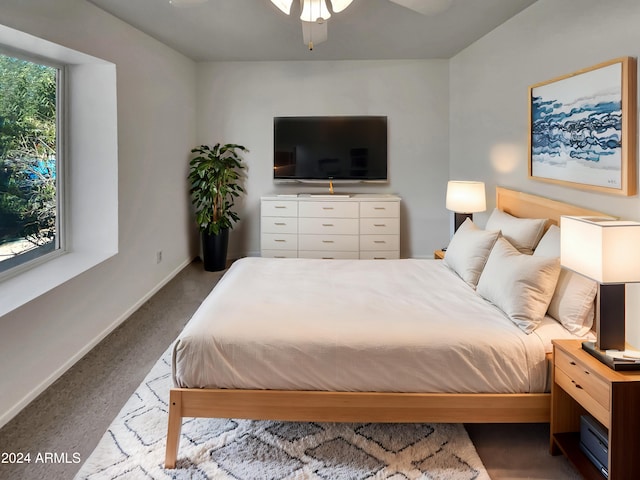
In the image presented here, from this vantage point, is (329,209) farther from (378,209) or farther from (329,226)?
(378,209)

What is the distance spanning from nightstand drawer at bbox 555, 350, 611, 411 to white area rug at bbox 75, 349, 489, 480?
0.55 metres

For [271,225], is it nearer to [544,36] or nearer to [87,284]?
[87,284]

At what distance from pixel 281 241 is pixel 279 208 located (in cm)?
40

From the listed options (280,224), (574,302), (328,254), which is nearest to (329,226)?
(328,254)

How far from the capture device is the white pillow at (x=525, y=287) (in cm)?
216

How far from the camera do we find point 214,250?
17.2 feet

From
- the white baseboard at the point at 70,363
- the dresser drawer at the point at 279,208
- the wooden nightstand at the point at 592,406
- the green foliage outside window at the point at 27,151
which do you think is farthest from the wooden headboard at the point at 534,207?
the green foliage outside window at the point at 27,151

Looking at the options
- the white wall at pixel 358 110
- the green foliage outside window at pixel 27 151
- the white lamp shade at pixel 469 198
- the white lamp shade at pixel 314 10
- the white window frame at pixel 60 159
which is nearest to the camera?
the white lamp shade at pixel 314 10

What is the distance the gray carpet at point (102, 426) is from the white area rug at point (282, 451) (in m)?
0.09

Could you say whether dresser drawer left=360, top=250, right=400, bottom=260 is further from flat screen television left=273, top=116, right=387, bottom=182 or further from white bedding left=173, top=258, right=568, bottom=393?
white bedding left=173, top=258, right=568, bottom=393

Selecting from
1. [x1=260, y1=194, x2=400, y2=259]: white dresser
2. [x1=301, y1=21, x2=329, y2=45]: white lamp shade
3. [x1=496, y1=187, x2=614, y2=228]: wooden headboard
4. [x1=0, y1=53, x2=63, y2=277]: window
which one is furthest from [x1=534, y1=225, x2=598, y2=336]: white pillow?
[x1=0, y1=53, x2=63, y2=277]: window

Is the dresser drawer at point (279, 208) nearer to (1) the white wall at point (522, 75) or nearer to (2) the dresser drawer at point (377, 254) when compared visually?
(2) the dresser drawer at point (377, 254)

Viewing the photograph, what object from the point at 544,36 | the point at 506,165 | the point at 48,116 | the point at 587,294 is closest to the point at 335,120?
the point at 506,165

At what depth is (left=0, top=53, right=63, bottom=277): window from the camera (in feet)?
9.18
